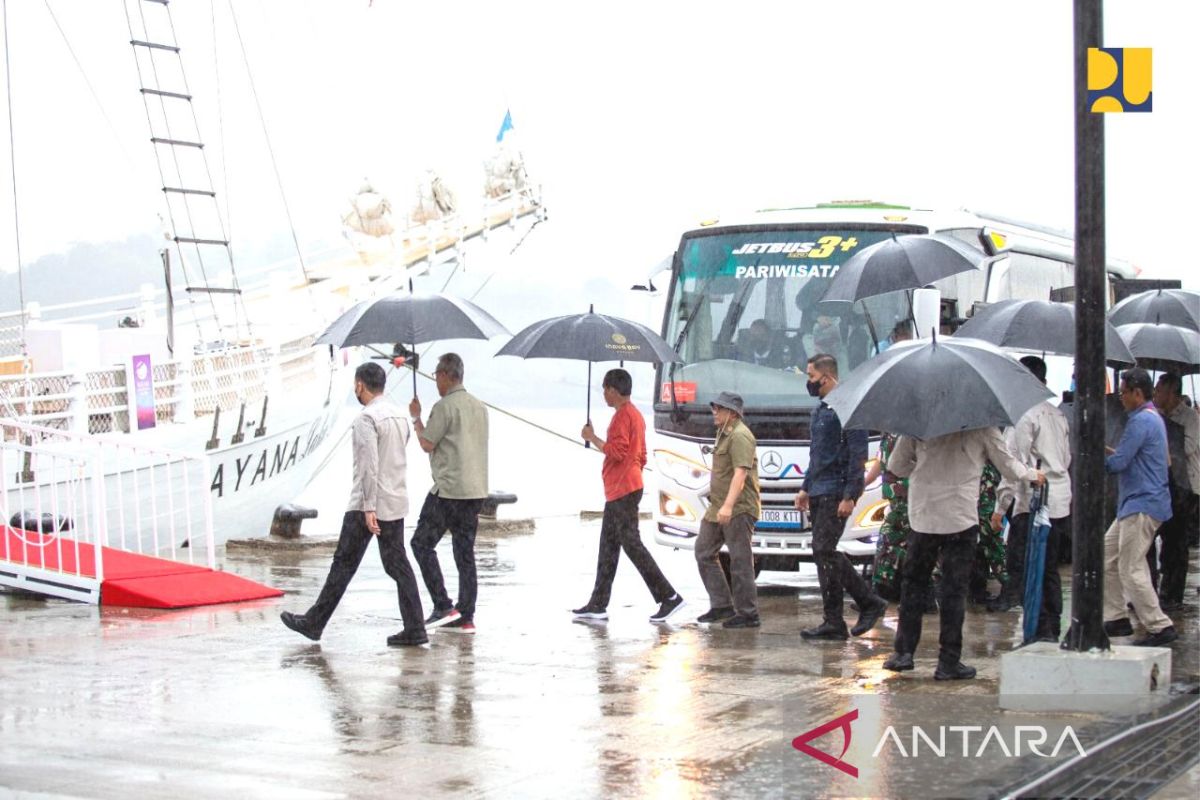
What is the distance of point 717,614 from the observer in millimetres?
11688

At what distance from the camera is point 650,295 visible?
14820 millimetres

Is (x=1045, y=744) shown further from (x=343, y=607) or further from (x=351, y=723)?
(x=343, y=607)

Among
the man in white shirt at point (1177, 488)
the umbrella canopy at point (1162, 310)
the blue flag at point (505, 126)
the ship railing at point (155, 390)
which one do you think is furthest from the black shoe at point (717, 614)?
the blue flag at point (505, 126)

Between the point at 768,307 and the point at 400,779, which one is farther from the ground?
the point at 768,307

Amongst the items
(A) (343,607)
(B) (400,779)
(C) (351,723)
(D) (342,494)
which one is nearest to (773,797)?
(B) (400,779)

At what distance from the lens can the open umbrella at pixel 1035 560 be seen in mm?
9781

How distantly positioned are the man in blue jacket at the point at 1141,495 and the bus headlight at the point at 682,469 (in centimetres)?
412

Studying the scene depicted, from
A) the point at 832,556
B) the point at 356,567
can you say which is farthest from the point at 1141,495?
the point at 356,567

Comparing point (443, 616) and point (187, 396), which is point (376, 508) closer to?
point (443, 616)

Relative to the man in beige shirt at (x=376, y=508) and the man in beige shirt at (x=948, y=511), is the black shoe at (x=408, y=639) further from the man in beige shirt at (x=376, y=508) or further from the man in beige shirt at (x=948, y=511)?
the man in beige shirt at (x=948, y=511)

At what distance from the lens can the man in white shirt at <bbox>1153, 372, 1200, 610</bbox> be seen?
39.2 ft

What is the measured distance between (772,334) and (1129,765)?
7445mm

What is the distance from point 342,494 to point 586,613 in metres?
57.6

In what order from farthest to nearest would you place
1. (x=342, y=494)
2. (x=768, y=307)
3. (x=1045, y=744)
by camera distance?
(x=342, y=494)
(x=768, y=307)
(x=1045, y=744)
